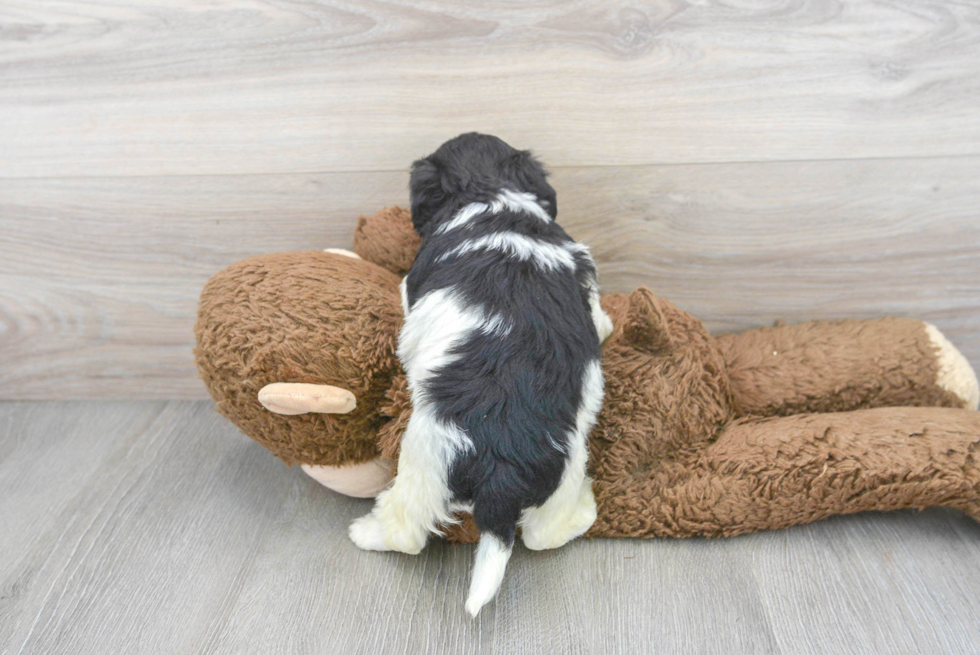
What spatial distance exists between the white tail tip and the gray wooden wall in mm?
614

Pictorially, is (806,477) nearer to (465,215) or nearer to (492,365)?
(492,365)

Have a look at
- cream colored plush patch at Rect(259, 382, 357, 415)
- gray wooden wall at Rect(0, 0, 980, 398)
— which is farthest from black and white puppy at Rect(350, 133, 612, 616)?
gray wooden wall at Rect(0, 0, 980, 398)

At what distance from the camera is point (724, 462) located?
103 cm

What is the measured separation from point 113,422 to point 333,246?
642 mm

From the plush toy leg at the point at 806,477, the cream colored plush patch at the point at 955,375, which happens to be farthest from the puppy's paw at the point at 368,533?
the cream colored plush patch at the point at 955,375

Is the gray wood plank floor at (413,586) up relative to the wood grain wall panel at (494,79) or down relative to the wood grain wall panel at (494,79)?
down

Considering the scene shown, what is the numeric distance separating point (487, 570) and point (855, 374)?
2.40 ft

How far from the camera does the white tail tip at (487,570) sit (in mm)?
869

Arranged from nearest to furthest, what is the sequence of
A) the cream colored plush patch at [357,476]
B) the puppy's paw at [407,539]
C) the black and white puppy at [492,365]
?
1. the black and white puppy at [492,365]
2. the puppy's paw at [407,539]
3. the cream colored plush patch at [357,476]

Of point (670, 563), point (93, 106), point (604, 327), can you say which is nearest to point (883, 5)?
point (604, 327)

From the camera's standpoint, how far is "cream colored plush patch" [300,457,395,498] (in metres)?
1.09

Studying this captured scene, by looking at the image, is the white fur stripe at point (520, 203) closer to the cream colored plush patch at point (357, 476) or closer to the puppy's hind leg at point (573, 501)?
the puppy's hind leg at point (573, 501)

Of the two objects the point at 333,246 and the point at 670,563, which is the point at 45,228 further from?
the point at 670,563

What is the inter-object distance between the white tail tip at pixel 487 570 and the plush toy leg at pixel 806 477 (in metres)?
0.23
